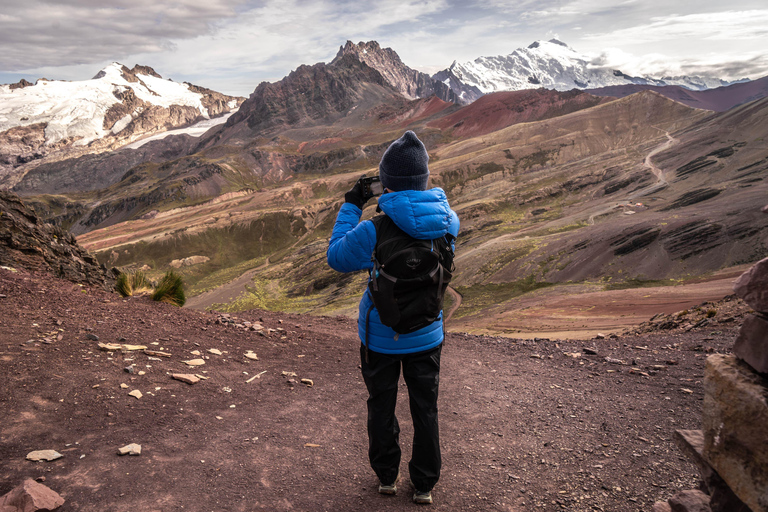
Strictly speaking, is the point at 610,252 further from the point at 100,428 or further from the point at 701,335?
the point at 100,428

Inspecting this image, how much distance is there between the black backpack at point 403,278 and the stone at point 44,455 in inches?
142

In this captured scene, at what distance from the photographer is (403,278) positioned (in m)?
3.94

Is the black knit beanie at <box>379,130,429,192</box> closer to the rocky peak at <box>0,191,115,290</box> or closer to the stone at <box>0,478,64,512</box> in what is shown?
the stone at <box>0,478,64,512</box>

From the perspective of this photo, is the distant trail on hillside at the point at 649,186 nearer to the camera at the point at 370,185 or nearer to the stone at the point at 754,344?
the camera at the point at 370,185

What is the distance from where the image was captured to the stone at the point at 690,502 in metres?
3.34

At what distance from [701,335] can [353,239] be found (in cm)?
1059

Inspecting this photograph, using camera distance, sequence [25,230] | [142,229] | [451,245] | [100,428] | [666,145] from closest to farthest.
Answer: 1. [451,245]
2. [100,428]
3. [25,230]
4. [666,145]
5. [142,229]

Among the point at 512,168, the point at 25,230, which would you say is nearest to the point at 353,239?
the point at 25,230

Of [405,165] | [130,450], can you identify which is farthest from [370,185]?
[130,450]

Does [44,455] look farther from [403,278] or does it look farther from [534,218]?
[534,218]

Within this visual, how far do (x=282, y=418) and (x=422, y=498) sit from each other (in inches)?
105

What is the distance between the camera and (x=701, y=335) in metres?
10.8

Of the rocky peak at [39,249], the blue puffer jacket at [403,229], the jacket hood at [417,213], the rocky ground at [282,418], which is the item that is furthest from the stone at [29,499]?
the rocky peak at [39,249]

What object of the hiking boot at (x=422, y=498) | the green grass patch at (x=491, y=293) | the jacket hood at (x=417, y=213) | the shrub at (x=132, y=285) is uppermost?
the jacket hood at (x=417, y=213)
